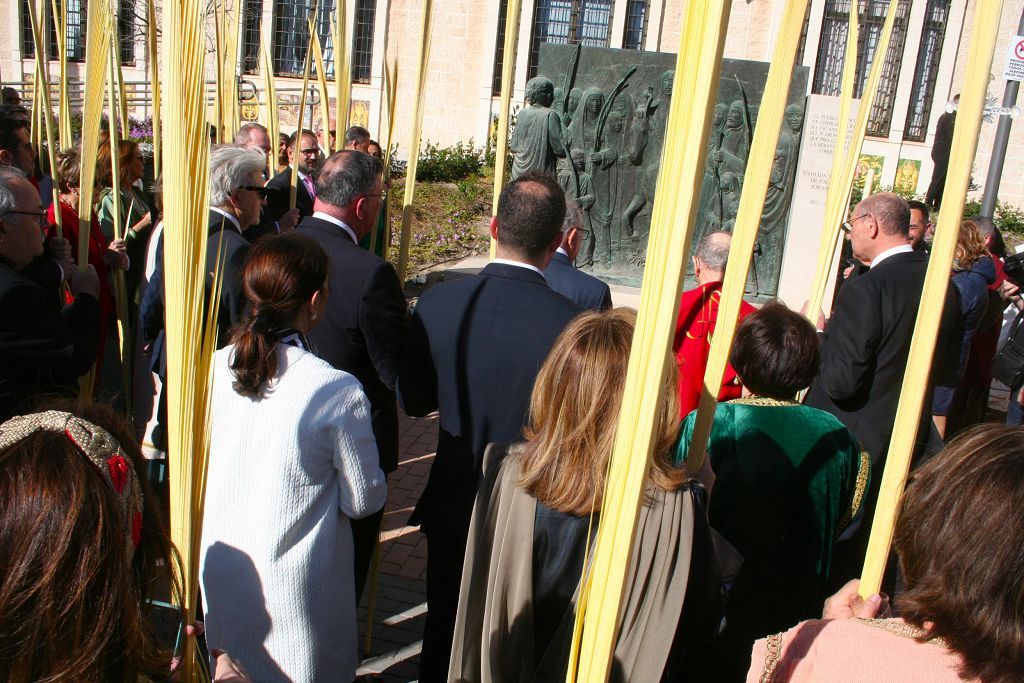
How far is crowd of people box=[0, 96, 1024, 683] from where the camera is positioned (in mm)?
1053

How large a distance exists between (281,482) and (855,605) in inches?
51.2

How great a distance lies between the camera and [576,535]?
1687 mm

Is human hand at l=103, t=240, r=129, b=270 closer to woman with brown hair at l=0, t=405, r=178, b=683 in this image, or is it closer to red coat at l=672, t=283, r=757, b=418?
woman with brown hair at l=0, t=405, r=178, b=683

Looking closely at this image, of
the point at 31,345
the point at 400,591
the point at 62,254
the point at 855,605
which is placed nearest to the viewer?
the point at 855,605

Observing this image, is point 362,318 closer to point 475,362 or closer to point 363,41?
point 475,362

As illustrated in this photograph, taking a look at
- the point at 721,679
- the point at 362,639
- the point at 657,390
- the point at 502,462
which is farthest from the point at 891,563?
the point at 657,390

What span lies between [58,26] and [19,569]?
2349mm

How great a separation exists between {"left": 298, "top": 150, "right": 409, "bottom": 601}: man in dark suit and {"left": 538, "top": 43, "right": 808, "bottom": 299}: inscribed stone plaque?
5.88 m

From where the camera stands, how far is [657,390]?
0.71 m

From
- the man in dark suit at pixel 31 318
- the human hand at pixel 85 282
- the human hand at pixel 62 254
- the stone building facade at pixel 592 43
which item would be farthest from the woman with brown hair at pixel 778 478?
the stone building facade at pixel 592 43

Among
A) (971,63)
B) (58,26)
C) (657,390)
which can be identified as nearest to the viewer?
(657,390)

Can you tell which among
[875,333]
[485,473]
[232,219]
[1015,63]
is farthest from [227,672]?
[1015,63]

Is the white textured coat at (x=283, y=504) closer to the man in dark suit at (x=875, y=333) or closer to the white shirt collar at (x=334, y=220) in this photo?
the white shirt collar at (x=334, y=220)

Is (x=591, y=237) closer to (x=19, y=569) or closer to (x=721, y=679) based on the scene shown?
(x=721, y=679)
